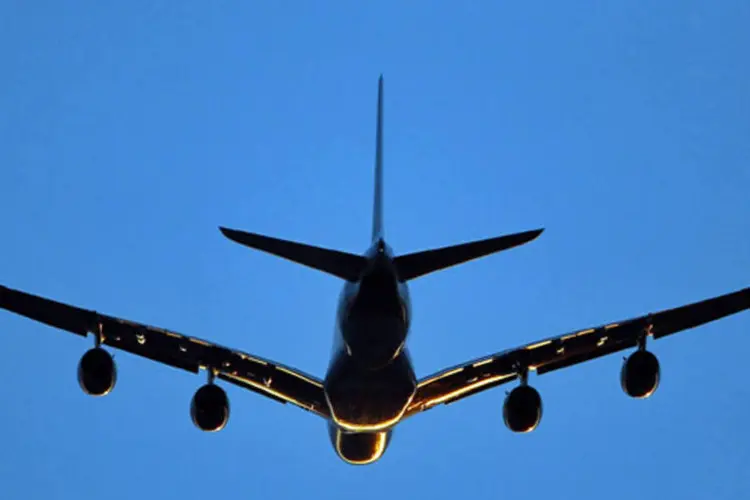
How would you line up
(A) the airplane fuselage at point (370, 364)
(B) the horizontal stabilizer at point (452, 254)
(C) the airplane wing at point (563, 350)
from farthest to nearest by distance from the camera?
(C) the airplane wing at point (563, 350) → (A) the airplane fuselage at point (370, 364) → (B) the horizontal stabilizer at point (452, 254)

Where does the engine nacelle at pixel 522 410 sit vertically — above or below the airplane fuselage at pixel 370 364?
above

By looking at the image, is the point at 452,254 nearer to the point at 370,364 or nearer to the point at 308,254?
the point at 308,254

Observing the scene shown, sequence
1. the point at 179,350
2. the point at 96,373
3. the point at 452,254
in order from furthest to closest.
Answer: the point at 179,350 → the point at 96,373 → the point at 452,254

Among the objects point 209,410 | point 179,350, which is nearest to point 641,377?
point 209,410

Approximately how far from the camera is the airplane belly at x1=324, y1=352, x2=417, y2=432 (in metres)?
28.7

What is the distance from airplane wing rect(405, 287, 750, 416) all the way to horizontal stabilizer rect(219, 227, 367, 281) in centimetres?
785

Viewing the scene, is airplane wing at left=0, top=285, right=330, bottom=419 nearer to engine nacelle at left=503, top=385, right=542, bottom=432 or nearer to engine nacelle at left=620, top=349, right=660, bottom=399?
engine nacelle at left=503, top=385, right=542, bottom=432

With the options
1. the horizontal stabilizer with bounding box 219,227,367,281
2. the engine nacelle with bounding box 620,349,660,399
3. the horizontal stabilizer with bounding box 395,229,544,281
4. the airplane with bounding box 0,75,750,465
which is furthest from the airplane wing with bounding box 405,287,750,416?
the horizontal stabilizer with bounding box 219,227,367,281

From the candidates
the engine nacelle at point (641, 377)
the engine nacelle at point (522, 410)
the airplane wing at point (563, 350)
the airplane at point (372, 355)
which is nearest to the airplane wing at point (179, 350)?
the airplane at point (372, 355)

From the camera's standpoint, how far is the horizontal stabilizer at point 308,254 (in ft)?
78.1

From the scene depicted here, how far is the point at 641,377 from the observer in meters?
30.5

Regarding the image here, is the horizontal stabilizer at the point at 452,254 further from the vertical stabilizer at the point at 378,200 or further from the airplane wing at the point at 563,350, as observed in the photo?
the airplane wing at the point at 563,350

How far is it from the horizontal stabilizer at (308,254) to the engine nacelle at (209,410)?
23.4 feet

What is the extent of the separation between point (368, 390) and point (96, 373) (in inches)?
255
